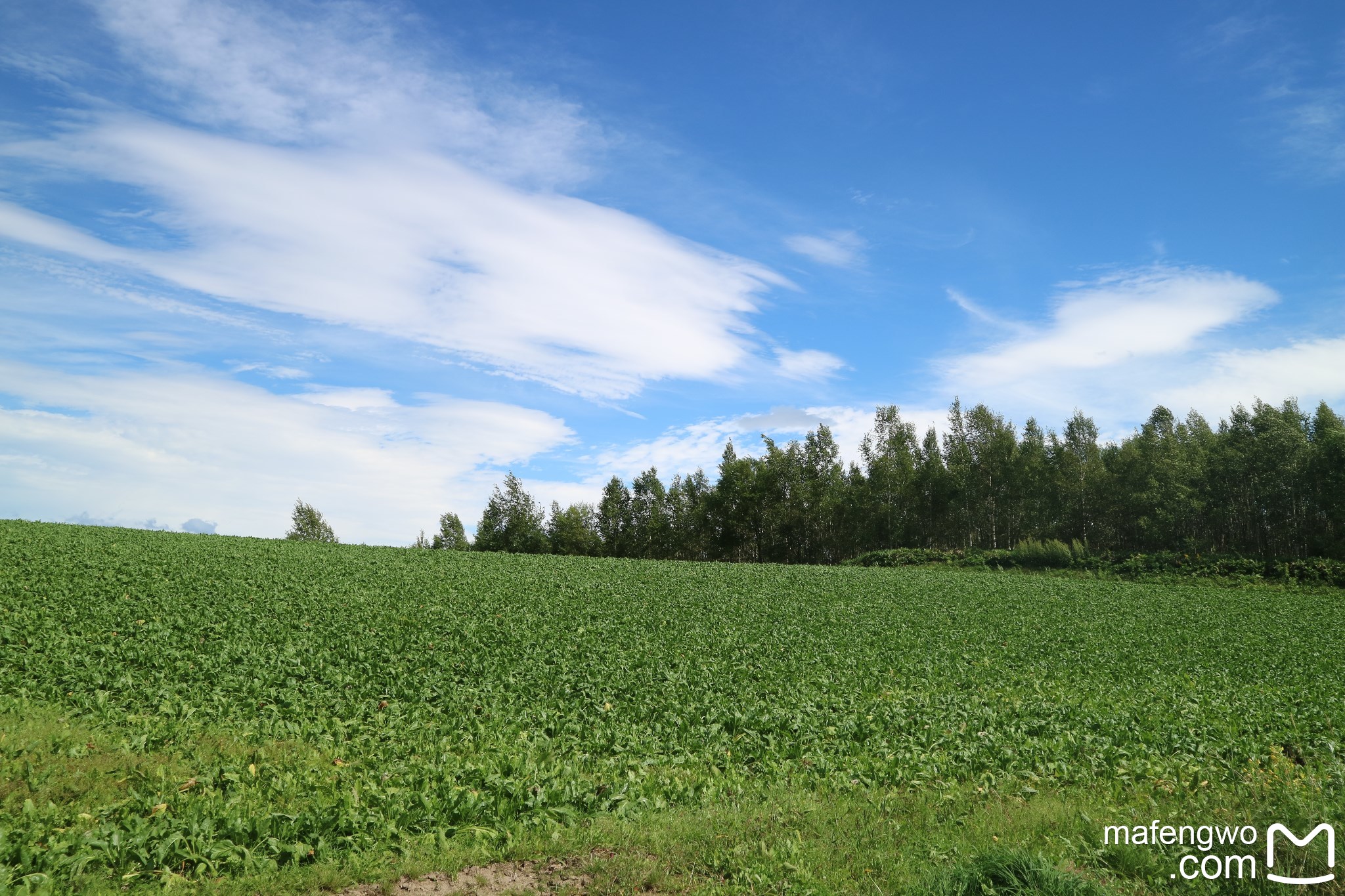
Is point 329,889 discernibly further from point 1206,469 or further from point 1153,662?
point 1206,469

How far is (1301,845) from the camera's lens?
759 centimetres

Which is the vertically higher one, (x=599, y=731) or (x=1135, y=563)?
(x=1135, y=563)

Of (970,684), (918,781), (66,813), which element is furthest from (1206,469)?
(66,813)

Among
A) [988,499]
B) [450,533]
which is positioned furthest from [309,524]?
[988,499]

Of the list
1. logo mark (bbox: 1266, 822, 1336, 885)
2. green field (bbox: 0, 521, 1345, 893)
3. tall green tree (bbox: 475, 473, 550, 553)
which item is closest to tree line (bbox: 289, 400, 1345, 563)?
tall green tree (bbox: 475, 473, 550, 553)

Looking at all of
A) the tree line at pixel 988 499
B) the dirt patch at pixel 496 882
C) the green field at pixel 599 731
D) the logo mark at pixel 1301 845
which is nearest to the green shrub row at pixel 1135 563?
the tree line at pixel 988 499

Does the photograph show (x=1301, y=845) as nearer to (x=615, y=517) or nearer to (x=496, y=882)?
(x=496, y=882)

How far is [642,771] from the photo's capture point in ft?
37.3

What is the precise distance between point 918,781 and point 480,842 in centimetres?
688

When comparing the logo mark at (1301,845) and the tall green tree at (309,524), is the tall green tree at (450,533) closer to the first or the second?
the tall green tree at (309,524)

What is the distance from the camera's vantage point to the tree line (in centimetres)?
5847

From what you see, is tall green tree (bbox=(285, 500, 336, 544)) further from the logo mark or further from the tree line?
the logo mark

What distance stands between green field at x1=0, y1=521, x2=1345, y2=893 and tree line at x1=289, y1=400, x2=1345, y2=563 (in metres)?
36.8

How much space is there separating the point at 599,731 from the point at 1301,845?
1011cm
